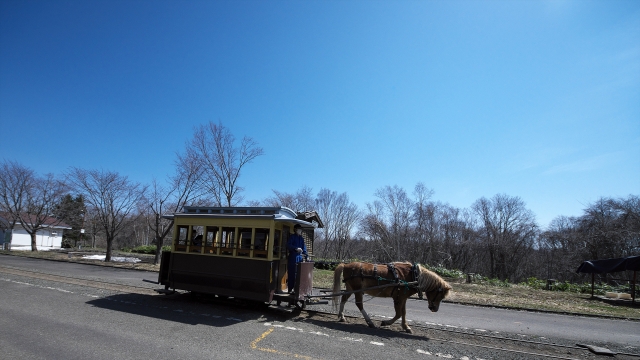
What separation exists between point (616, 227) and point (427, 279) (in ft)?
97.8

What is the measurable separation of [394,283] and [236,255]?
407cm

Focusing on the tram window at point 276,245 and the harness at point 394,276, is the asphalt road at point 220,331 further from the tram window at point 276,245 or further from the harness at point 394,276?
the tram window at point 276,245

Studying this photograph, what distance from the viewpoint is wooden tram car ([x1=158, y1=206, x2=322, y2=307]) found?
7.91 meters

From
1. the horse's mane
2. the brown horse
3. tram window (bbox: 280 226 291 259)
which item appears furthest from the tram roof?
the horse's mane

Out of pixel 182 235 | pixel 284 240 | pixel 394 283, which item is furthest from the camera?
pixel 182 235

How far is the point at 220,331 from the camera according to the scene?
20.7ft

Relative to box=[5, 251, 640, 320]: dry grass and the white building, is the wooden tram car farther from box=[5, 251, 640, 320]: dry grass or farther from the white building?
the white building

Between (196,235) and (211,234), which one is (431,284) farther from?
(196,235)

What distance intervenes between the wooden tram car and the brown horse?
1.12m

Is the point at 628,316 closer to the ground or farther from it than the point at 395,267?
closer to the ground

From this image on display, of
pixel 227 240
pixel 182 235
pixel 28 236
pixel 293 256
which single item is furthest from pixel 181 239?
pixel 28 236

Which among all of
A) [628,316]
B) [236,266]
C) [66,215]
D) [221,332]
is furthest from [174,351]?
[66,215]

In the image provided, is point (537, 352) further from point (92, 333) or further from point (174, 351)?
point (92, 333)

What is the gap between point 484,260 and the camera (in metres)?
38.2
